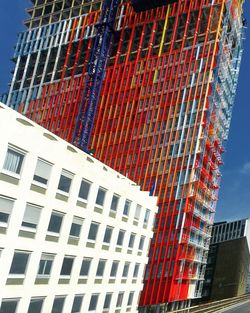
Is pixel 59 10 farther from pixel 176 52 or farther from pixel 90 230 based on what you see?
pixel 90 230

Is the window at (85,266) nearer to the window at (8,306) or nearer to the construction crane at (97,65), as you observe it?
the window at (8,306)

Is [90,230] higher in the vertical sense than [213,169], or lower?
lower

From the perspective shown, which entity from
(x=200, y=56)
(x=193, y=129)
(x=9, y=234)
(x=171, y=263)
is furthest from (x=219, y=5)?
(x=9, y=234)

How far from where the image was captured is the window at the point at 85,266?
40.5m

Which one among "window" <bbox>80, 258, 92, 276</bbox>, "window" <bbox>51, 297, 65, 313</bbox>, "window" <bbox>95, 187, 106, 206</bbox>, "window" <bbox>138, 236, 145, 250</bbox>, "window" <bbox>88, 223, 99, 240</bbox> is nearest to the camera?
"window" <bbox>51, 297, 65, 313</bbox>

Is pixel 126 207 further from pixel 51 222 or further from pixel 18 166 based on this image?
pixel 18 166

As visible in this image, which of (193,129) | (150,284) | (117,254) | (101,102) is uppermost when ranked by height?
(101,102)

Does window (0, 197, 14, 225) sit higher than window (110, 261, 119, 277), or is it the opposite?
window (0, 197, 14, 225)

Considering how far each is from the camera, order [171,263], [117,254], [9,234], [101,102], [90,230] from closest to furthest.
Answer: [9,234]
[90,230]
[117,254]
[171,263]
[101,102]

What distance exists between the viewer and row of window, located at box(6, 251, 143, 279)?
32.0m

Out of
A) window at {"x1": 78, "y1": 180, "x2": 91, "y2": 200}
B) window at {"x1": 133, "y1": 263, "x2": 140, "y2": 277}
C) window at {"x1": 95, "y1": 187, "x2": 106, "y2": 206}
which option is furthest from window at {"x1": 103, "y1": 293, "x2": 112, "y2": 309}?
window at {"x1": 78, "y1": 180, "x2": 91, "y2": 200}

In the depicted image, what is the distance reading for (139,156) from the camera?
101 meters

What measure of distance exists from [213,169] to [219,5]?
39.4 meters

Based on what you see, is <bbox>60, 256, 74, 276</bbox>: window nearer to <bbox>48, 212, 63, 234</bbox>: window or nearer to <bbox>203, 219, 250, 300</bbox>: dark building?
<bbox>48, 212, 63, 234</bbox>: window
